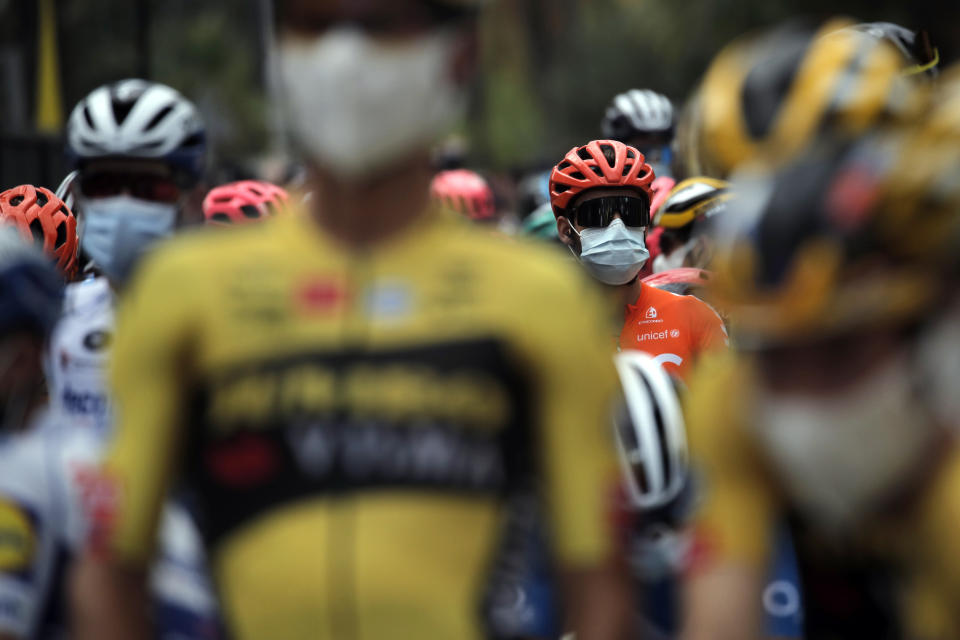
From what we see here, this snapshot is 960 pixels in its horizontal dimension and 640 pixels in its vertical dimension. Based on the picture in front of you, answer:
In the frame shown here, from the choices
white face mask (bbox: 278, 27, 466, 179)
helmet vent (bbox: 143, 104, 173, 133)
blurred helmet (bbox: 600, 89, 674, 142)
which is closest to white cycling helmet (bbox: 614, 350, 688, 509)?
white face mask (bbox: 278, 27, 466, 179)

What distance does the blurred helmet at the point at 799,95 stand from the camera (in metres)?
3.02

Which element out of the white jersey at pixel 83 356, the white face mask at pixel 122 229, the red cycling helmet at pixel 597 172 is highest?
the white face mask at pixel 122 229

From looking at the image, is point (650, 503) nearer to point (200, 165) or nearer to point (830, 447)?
point (830, 447)

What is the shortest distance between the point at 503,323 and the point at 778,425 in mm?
591

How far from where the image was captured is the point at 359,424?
307cm

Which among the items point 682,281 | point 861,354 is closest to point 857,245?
point 861,354

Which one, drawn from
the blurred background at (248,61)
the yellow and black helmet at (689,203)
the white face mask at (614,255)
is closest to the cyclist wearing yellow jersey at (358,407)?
the blurred background at (248,61)

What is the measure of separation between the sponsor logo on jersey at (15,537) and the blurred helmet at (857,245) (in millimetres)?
1758

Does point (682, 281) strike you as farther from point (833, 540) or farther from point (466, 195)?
point (833, 540)

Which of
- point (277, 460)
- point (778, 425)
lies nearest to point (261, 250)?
point (277, 460)

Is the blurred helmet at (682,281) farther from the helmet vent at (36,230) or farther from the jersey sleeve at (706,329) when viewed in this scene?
the helmet vent at (36,230)

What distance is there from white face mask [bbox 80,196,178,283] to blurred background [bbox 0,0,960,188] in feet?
5.52

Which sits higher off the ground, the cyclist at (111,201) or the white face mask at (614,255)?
the cyclist at (111,201)

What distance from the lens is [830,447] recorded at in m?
2.80
